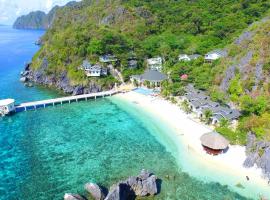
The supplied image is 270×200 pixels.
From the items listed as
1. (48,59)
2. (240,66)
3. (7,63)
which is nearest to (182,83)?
(240,66)

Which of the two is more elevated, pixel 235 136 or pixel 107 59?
pixel 107 59

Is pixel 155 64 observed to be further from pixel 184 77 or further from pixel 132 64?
pixel 184 77

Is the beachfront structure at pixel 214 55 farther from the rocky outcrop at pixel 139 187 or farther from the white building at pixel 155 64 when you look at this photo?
the rocky outcrop at pixel 139 187

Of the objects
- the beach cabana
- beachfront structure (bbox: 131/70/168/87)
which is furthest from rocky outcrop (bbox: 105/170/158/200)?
beachfront structure (bbox: 131/70/168/87)

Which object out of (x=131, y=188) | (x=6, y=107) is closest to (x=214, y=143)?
(x=131, y=188)

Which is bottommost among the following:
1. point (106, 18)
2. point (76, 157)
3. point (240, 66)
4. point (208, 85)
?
point (76, 157)

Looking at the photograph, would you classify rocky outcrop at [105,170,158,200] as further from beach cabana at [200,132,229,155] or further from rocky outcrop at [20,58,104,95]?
rocky outcrop at [20,58,104,95]

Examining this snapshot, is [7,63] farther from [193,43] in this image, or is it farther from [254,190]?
[254,190]

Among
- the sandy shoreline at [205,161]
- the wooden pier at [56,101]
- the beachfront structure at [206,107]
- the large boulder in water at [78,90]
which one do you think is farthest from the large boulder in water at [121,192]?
the large boulder in water at [78,90]
